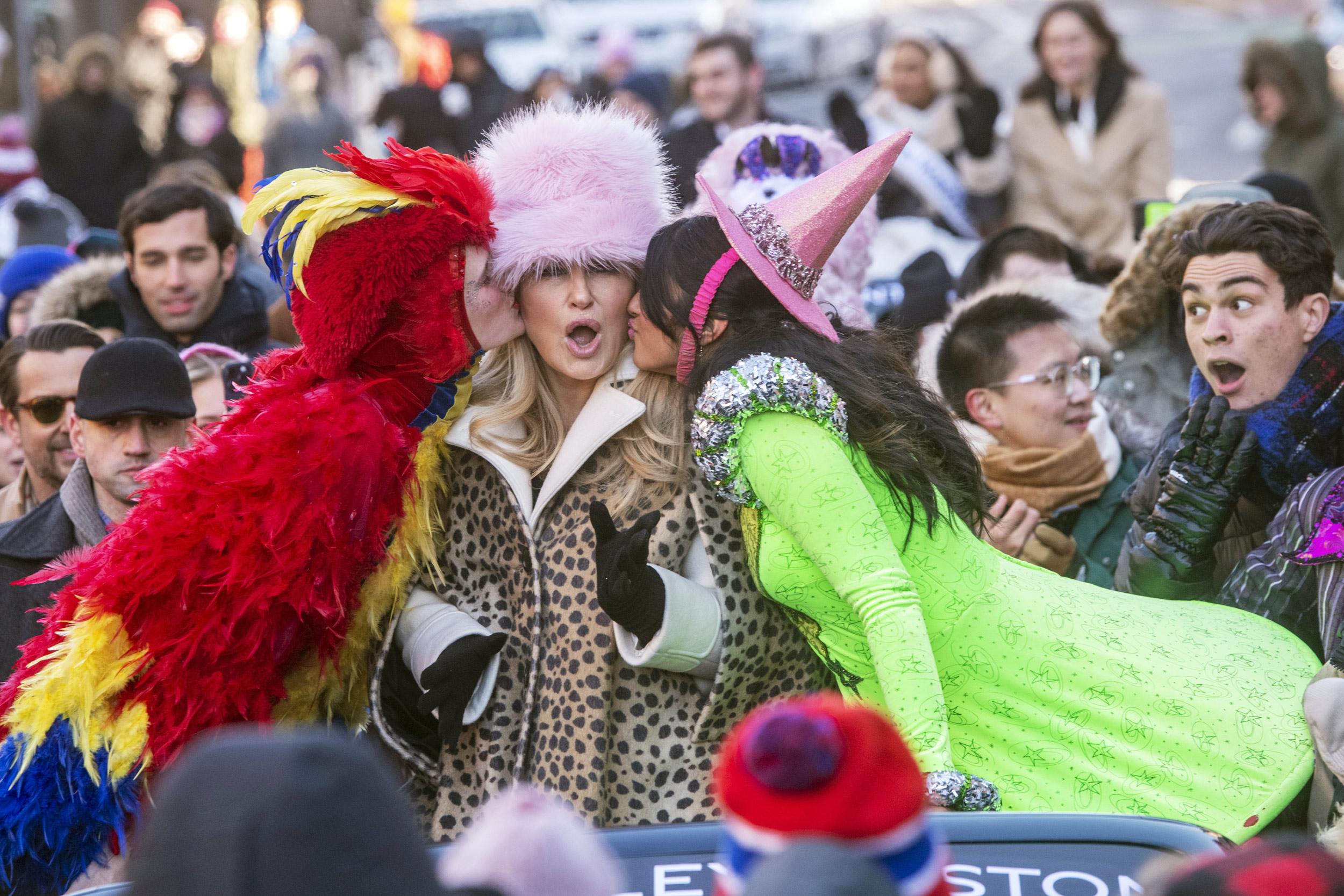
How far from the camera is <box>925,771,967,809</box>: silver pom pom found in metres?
2.39

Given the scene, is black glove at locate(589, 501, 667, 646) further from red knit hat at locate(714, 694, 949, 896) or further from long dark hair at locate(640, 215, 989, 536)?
red knit hat at locate(714, 694, 949, 896)

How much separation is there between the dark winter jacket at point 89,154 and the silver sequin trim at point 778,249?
22.8 ft

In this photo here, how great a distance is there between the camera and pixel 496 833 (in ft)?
4.15

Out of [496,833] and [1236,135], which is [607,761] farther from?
[1236,135]

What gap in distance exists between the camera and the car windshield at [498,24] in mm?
16172

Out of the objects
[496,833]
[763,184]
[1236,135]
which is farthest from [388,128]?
[1236,135]

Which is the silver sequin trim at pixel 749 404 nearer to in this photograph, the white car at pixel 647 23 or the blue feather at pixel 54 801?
the blue feather at pixel 54 801

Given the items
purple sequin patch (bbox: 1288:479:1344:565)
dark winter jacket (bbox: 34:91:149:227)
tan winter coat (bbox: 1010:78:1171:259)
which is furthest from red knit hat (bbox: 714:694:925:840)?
dark winter jacket (bbox: 34:91:149:227)

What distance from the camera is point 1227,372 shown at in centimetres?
321

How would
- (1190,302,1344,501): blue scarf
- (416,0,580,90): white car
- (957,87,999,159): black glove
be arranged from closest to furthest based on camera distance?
(1190,302,1344,501): blue scarf, (957,87,999,159): black glove, (416,0,580,90): white car

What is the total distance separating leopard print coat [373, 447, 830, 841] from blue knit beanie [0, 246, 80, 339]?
3.76 meters

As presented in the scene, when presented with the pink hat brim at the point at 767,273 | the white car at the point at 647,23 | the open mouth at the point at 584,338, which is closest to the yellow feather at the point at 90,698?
the open mouth at the point at 584,338

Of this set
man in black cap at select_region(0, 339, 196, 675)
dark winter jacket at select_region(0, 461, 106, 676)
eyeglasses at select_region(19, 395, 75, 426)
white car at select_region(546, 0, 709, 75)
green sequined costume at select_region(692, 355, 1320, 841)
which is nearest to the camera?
green sequined costume at select_region(692, 355, 1320, 841)

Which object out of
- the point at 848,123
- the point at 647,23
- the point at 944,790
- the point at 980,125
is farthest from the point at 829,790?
the point at 647,23
